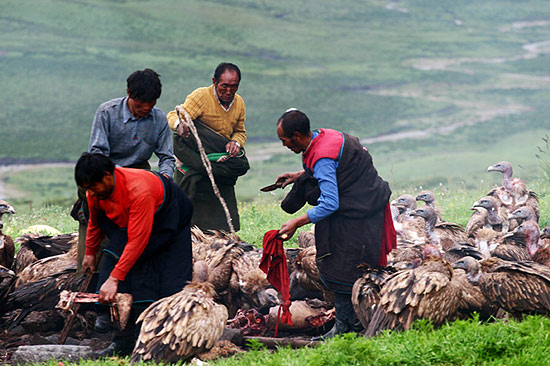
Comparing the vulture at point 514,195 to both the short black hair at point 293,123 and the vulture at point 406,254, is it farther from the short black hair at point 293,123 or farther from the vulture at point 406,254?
the short black hair at point 293,123

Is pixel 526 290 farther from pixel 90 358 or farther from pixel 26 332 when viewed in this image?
pixel 26 332

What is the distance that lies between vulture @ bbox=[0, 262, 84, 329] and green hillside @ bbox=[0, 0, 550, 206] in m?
15.1

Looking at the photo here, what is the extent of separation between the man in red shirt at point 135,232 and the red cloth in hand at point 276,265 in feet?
2.35

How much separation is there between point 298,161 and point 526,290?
59.2 feet

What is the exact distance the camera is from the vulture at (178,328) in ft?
16.0

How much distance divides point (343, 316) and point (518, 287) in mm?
1506

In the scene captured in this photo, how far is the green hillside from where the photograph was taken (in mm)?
24906

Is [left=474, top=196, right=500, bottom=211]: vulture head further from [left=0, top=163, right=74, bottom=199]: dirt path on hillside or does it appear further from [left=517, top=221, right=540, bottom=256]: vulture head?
[left=0, top=163, right=74, bottom=199]: dirt path on hillside

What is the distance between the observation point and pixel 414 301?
5277mm

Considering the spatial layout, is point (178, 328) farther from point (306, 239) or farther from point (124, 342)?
point (306, 239)

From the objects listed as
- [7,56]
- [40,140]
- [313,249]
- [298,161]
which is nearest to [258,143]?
[298,161]

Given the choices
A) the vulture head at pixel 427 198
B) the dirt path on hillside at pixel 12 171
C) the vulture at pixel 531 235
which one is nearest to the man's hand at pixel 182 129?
the vulture head at pixel 427 198

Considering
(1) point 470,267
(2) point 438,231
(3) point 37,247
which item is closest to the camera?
(1) point 470,267

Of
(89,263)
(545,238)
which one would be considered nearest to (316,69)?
(545,238)
